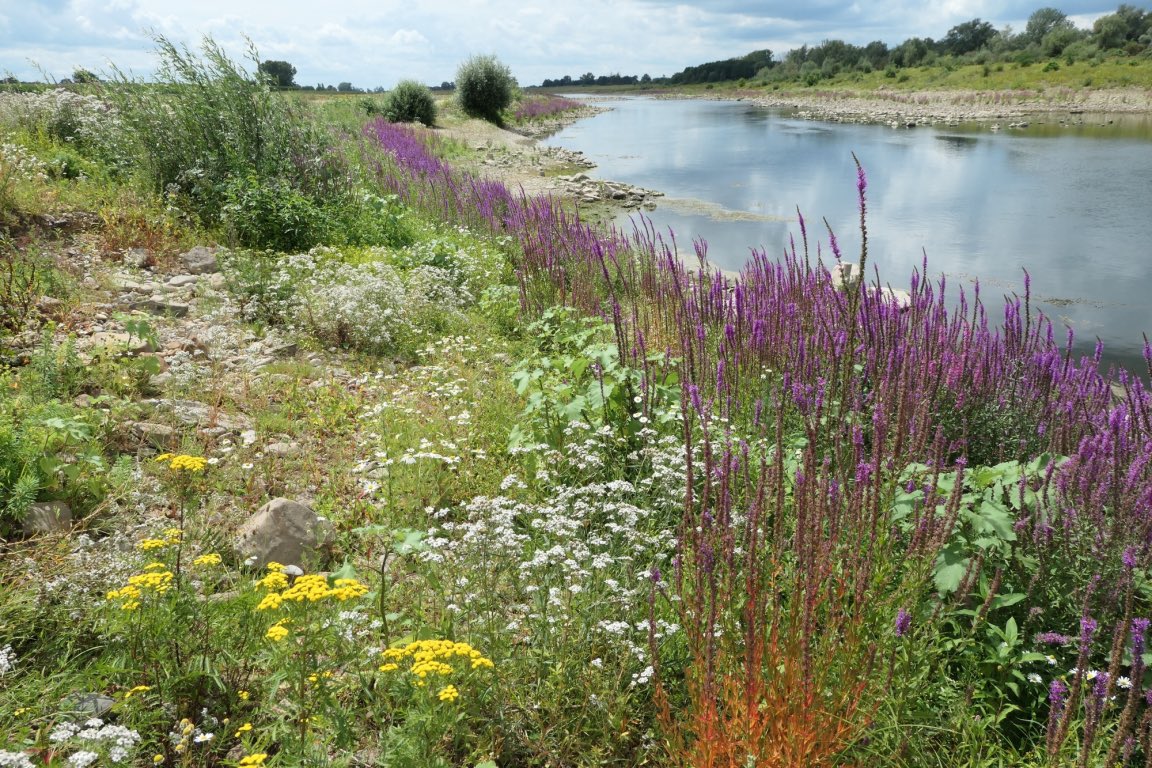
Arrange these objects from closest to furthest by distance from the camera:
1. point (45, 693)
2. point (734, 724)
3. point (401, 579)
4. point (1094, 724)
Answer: point (1094, 724), point (734, 724), point (45, 693), point (401, 579)

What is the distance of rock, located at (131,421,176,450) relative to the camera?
15.2 ft

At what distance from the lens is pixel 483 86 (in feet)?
135

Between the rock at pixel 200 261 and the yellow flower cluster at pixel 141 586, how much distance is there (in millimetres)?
6538

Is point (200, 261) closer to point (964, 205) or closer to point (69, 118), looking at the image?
point (69, 118)

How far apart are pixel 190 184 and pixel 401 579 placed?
8934 mm

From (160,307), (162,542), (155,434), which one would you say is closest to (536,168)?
(160,307)

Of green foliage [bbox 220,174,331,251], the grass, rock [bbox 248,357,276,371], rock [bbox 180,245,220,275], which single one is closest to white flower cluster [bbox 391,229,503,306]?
green foliage [bbox 220,174,331,251]

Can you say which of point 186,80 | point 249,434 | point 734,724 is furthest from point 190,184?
point 734,724

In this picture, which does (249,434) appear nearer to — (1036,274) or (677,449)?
(677,449)

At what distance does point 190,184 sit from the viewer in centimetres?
1017

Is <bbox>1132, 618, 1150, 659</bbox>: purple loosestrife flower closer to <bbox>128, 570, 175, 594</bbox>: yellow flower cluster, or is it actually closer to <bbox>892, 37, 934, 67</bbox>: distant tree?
<bbox>128, 570, 175, 594</bbox>: yellow flower cluster

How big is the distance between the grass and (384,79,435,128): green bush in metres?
30.2

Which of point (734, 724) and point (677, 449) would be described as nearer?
point (734, 724)

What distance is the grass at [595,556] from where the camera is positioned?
2.38 metres
